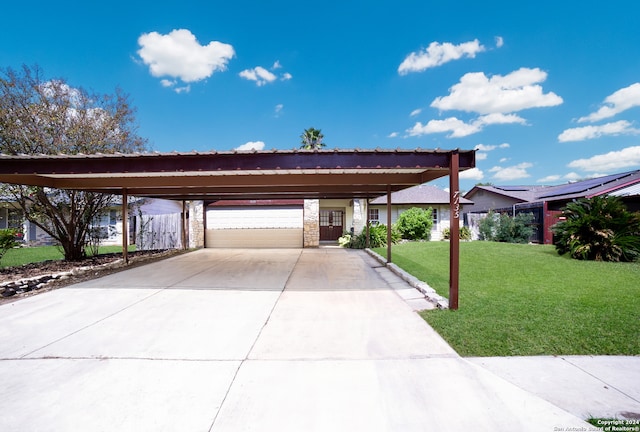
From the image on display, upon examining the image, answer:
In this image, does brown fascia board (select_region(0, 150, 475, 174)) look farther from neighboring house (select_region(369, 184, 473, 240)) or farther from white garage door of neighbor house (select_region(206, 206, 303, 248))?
neighboring house (select_region(369, 184, 473, 240))

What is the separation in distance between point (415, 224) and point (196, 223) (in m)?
11.7

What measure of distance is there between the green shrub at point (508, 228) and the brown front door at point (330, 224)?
325 inches

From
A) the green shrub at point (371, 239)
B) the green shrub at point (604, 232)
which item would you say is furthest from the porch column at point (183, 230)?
the green shrub at point (604, 232)

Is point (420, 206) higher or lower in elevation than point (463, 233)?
higher

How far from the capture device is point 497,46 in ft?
36.4

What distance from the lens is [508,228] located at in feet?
49.0

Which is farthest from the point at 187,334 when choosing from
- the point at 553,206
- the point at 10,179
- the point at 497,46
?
the point at 553,206

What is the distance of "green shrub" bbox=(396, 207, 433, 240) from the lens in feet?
52.7

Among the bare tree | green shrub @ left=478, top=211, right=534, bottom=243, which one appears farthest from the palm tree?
the bare tree

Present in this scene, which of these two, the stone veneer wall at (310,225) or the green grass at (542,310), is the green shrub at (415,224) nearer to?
the stone veneer wall at (310,225)

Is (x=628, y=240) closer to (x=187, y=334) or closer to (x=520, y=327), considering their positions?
(x=520, y=327)

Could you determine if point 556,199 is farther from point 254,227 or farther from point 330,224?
point 254,227

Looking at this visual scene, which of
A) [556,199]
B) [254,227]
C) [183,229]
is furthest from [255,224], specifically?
[556,199]

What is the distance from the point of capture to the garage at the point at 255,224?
1521 centimetres
